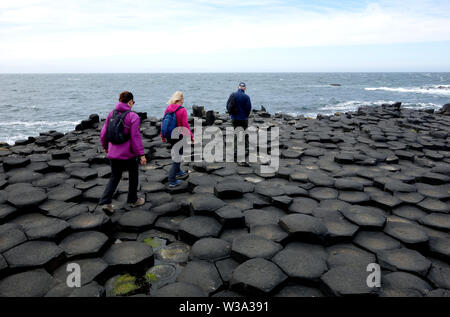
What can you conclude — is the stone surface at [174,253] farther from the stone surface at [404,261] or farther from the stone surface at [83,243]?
the stone surface at [404,261]

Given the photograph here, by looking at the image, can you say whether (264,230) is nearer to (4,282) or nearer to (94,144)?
(4,282)

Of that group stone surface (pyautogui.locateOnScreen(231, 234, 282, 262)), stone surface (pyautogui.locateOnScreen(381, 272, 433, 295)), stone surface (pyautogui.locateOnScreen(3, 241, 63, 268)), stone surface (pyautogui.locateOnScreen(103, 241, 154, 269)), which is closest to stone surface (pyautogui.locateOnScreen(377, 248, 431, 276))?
stone surface (pyautogui.locateOnScreen(381, 272, 433, 295))

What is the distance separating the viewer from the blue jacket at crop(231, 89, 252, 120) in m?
7.18

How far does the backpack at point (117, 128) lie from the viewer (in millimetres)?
4230

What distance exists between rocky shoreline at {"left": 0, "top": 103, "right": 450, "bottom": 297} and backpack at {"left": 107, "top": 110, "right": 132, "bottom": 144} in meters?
1.13

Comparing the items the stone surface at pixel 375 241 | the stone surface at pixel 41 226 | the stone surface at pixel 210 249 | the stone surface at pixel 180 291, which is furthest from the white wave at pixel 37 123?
the stone surface at pixel 375 241

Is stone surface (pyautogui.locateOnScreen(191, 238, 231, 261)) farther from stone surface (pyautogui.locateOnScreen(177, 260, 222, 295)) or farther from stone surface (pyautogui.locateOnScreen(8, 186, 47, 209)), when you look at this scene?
stone surface (pyautogui.locateOnScreen(8, 186, 47, 209))

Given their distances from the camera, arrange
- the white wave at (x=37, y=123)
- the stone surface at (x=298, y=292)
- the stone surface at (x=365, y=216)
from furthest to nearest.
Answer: the white wave at (x=37, y=123) < the stone surface at (x=365, y=216) < the stone surface at (x=298, y=292)

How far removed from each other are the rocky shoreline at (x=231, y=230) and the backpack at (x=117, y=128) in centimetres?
113

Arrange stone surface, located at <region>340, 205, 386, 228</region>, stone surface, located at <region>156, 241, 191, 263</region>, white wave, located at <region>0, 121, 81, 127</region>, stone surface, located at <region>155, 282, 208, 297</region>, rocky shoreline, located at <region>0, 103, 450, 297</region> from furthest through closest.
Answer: white wave, located at <region>0, 121, 81, 127</region> < stone surface, located at <region>340, 205, 386, 228</region> < stone surface, located at <region>156, 241, 191, 263</region> < rocky shoreline, located at <region>0, 103, 450, 297</region> < stone surface, located at <region>155, 282, 208, 297</region>

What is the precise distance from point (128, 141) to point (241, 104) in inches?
141

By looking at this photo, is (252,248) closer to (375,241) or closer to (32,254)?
(375,241)

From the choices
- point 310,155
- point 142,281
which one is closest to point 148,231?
point 142,281

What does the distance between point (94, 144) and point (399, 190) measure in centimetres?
862
